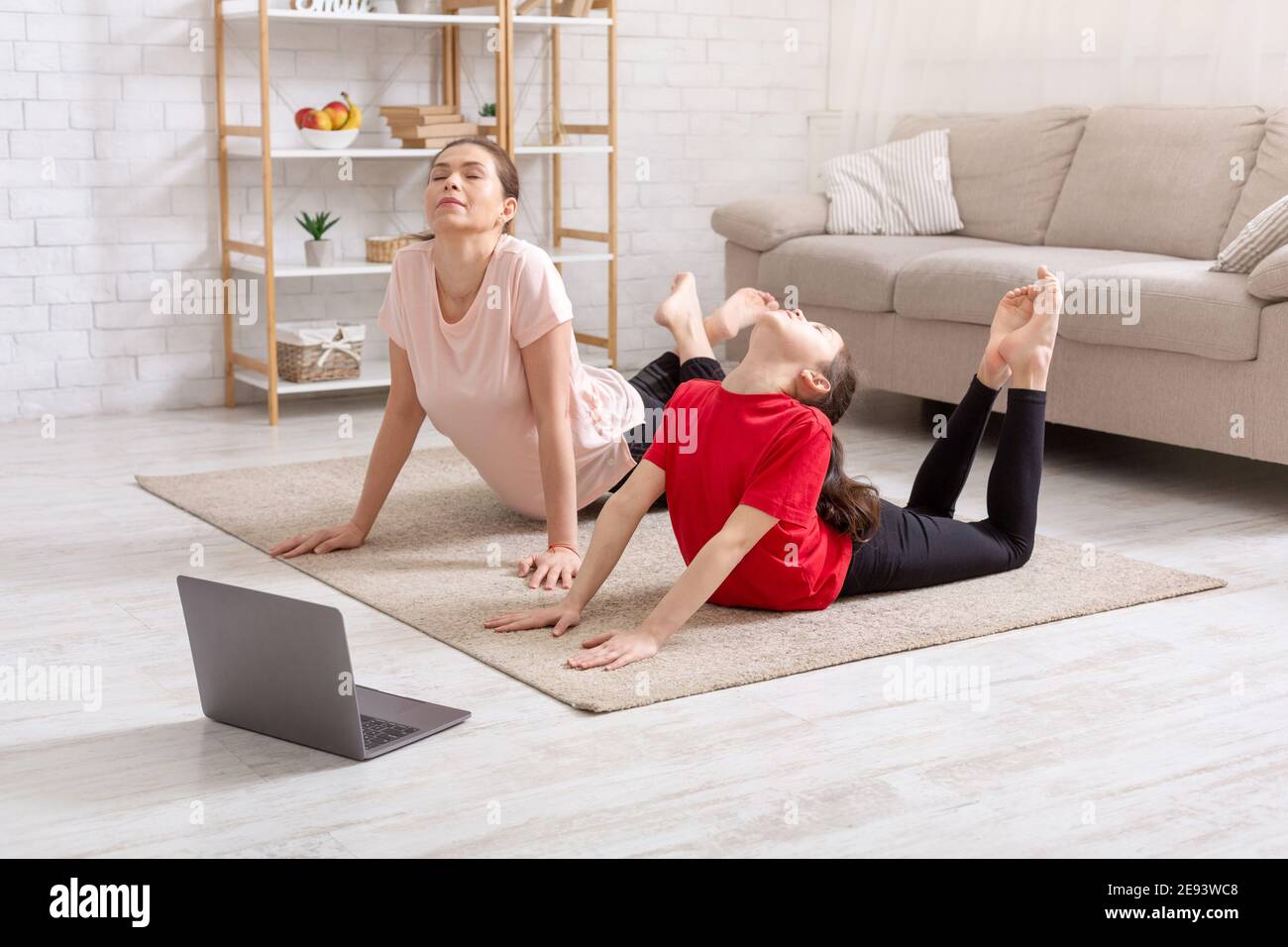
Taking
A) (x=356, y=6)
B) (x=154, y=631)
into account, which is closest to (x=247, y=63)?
(x=356, y=6)

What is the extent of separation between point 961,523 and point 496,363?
0.88 m

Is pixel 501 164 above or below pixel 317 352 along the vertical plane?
above

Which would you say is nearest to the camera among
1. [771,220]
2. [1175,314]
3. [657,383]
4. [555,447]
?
[555,447]

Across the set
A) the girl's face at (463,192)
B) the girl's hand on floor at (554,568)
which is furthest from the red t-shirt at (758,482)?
the girl's face at (463,192)

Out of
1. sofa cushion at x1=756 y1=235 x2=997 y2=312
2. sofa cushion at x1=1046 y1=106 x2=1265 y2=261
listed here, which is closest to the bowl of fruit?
sofa cushion at x1=756 y1=235 x2=997 y2=312

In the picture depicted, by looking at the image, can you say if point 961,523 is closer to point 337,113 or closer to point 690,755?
point 690,755

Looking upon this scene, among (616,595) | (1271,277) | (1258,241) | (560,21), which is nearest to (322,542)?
(616,595)

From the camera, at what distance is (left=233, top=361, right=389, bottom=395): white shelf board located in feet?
14.1

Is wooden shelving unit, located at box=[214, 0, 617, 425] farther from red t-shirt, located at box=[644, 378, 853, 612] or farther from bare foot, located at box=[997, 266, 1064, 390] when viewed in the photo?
bare foot, located at box=[997, 266, 1064, 390]

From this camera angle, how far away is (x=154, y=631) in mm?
2406

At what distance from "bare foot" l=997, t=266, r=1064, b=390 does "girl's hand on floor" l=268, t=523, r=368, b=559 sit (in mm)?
1250

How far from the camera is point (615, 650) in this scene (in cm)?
220
